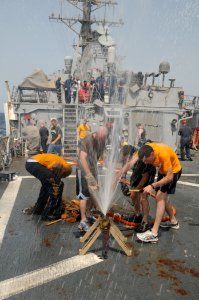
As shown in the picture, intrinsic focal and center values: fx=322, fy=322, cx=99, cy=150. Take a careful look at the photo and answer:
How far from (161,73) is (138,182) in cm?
1392

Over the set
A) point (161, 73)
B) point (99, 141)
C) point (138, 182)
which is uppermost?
point (161, 73)

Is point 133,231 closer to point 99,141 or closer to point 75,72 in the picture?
point 99,141

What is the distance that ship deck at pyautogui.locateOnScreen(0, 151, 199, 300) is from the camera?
152 inches

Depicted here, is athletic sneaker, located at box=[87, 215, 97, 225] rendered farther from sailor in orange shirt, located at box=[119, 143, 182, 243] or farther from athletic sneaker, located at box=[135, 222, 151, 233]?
sailor in orange shirt, located at box=[119, 143, 182, 243]

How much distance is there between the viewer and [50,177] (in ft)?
20.7

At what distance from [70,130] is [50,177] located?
36.3ft

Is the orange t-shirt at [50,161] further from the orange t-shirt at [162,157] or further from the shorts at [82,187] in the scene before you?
the orange t-shirt at [162,157]

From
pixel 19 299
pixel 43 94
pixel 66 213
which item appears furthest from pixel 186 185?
pixel 43 94

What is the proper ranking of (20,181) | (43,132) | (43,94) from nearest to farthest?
(20,181)
(43,132)
(43,94)

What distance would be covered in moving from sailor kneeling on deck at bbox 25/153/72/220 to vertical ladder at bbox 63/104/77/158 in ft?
30.3

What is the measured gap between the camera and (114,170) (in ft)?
20.0

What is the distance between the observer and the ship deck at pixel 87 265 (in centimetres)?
387

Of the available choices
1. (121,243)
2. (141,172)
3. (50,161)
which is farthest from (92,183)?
(50,161)

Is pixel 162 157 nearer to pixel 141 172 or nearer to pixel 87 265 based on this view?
pixel 141 172
